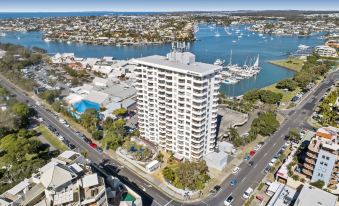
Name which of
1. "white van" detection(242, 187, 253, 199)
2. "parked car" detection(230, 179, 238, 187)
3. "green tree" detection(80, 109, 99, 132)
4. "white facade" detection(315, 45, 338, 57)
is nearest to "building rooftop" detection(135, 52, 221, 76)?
"parked car" detection(230, 179, 238, 187)

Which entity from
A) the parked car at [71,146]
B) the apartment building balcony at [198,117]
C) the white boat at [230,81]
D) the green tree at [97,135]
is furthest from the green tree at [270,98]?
the parked car at [71,146]

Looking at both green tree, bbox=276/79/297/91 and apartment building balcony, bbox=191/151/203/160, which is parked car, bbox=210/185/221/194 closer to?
apartment building balcony, bbox=191/151/203/160

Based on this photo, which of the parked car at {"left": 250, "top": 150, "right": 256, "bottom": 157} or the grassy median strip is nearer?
the parked car at {"left": 250, "top": 150, "right": 256, "bottom": 157}

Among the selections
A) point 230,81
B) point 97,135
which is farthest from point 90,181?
point 230,81

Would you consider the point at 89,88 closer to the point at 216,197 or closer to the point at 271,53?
the point at 216,197

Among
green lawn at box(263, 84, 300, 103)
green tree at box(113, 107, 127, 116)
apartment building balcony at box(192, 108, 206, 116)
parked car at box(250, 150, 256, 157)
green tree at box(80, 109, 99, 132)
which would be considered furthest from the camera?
green lawn at box(263, 84, 300, 103)

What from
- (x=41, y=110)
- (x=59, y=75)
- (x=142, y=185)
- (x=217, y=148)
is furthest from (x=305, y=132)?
(x=59, y=75)
